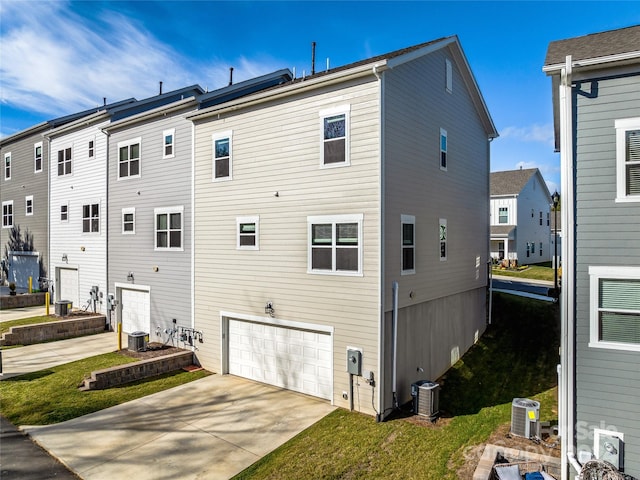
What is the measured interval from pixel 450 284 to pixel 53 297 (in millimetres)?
21910

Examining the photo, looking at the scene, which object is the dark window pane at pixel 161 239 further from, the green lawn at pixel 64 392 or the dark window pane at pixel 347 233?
the dark window pane at pixel 347 233

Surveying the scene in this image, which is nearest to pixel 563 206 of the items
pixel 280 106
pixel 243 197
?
pixel 280 106

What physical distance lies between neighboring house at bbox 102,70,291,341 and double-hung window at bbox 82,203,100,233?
135 cm

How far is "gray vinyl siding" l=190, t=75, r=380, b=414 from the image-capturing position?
9.78m

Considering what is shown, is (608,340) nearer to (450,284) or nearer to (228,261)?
(450,284)

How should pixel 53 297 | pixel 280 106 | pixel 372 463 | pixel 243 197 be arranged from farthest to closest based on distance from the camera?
pixel 53 297, pixel 243 197, pixel 280 106, pixel 372 463

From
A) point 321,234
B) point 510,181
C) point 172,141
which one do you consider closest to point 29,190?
point 172,141

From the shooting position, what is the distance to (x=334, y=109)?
1038 cm

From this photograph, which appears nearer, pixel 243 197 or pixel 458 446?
pixel 458 446

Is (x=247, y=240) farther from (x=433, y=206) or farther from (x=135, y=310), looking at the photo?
(x=135, y=310)

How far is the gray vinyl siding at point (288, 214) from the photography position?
32.1 ft

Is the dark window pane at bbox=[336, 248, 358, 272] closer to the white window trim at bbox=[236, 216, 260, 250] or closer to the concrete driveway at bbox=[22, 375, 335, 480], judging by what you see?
the white window trim at bbox=[236, 216, 260, 250]

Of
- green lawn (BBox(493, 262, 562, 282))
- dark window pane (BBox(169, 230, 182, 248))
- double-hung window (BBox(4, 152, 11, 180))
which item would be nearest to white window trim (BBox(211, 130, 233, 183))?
dark window pane (BBox(169, 230, 182, 248))

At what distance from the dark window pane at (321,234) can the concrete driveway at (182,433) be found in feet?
14.6
